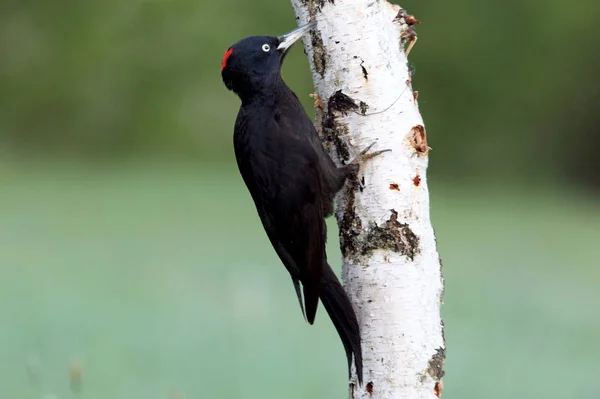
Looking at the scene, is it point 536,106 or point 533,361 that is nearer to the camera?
point 533,361

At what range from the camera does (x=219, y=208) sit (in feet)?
42.3

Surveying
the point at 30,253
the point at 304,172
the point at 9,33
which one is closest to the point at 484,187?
the point at 9,33

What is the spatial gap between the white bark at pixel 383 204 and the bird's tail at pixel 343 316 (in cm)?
4

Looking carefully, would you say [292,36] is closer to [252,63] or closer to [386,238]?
[252,63]

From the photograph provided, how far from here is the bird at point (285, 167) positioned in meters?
3.34

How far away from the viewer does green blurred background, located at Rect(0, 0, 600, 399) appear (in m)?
6.13

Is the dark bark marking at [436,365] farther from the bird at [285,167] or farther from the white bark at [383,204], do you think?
the bird at [285,167]

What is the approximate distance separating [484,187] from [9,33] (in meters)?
10.4

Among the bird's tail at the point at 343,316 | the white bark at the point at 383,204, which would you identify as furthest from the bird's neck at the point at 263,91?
the bird's tail at the point at 343,316

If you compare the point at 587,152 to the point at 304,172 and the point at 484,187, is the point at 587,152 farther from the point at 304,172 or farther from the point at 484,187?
the point at 304,172

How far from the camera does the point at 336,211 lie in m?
3.21

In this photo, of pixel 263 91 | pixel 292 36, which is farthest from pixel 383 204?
pixel 263 91

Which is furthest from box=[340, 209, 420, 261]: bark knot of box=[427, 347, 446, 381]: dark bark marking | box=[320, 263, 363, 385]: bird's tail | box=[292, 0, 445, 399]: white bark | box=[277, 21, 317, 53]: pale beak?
box=[277, 21, 317, 53]: pale beak

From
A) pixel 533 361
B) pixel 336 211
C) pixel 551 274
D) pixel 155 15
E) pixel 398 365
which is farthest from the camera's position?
pixel 155 15
